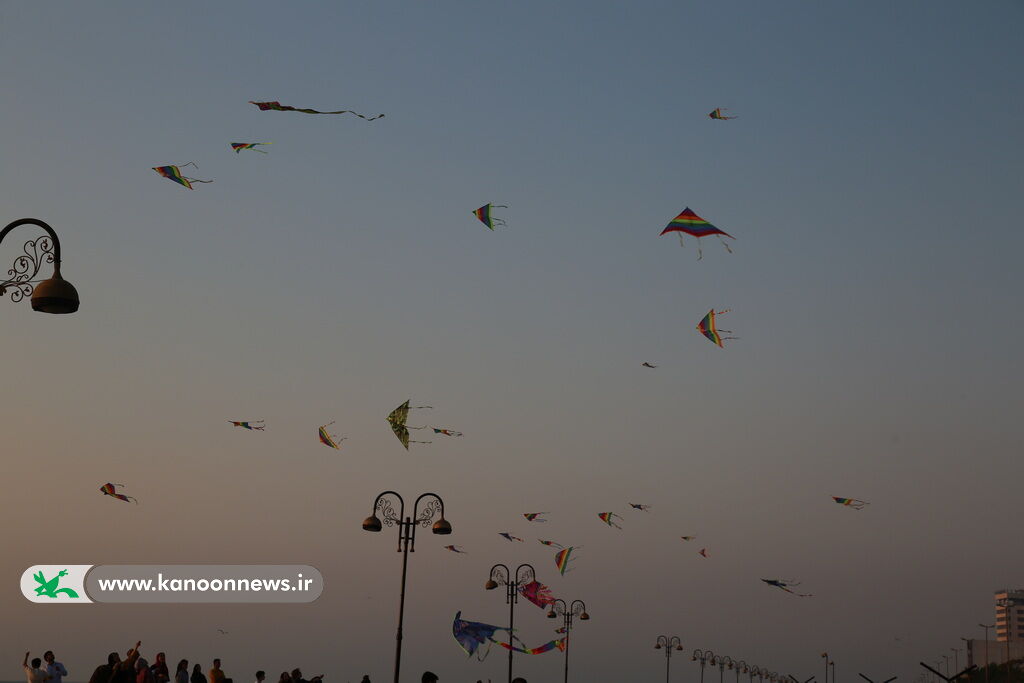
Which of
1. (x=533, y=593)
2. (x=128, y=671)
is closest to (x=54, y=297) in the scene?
(x=128, y=671)

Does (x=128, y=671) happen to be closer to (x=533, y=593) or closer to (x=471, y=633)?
(x=471, y=633)

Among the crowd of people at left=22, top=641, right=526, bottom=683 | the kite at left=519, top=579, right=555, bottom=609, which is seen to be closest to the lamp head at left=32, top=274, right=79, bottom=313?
the crowd of people at left=22, top=641, right=526, bottom=683

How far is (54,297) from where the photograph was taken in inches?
390

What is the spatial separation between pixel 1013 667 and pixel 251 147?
11382cm

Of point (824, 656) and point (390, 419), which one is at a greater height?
point (390, 419)

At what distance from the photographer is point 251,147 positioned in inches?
802

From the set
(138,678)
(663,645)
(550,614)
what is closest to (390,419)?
(138,678)

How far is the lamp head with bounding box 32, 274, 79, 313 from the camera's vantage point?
32.5 feet

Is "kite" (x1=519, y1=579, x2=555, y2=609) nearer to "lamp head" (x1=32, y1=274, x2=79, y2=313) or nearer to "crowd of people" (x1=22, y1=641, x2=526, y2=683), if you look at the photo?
"crowd of people" (x1=22, y1=641, x2=526, y2=683)

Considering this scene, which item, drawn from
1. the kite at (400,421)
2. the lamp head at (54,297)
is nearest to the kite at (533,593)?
the kite at (400,421)

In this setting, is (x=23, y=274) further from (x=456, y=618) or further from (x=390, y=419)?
(x=390, y=419)

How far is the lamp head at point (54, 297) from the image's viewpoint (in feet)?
32.5

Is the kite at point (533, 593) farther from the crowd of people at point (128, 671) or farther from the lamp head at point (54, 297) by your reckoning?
the lamp head at point (54, 297)

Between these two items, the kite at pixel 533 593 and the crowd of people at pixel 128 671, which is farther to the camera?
the kite at pixel 533 593
